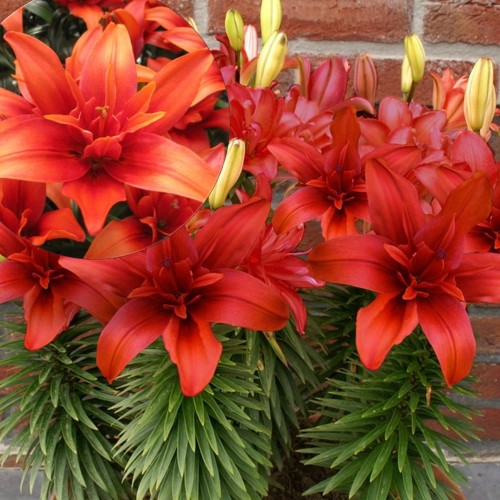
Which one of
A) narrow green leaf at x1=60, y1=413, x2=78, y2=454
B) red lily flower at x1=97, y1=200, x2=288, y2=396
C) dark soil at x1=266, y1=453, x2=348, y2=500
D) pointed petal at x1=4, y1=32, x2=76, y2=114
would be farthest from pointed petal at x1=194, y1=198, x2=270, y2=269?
dark soil at x1=266, y1=453, x2=348, y2=500

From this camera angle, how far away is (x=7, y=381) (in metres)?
0.51

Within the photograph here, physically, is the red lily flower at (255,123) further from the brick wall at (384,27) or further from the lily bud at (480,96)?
the brick wall at (384,27)

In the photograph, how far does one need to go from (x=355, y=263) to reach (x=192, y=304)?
91 millimetres

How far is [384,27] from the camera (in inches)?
31.1

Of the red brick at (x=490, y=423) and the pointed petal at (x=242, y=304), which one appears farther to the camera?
the red brick at (x=490, y=423)

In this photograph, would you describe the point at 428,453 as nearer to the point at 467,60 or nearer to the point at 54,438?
the point at 54,438

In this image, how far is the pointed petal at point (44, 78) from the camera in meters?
0.38

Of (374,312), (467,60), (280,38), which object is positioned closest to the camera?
(374,312)

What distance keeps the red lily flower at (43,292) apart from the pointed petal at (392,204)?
16 cm

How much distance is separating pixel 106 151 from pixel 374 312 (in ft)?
0.54

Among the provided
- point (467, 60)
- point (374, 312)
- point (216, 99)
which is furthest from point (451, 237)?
point (467, 60)

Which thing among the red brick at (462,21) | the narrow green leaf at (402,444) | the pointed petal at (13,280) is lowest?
the narrow green leaf at (402,444)

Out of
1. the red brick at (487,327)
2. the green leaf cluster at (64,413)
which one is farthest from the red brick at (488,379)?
the green leaf cluster at (64,413)

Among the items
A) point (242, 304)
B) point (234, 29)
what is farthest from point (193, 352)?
point (234, 29)
